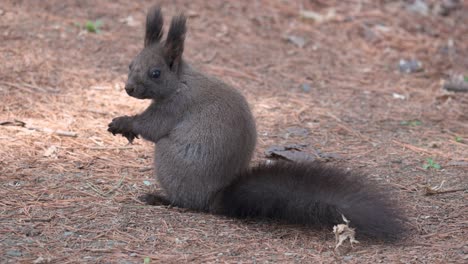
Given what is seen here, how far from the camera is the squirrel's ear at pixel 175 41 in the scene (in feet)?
12.3

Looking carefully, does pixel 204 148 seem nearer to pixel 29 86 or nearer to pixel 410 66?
pixel 29 86

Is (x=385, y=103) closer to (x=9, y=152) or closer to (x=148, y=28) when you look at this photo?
(x=148, y=28)

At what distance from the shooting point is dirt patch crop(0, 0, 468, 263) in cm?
326

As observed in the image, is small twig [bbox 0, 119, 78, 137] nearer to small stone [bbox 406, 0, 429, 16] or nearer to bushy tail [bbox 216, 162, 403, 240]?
bushy tail [bbox 216, 162, 403, 240]

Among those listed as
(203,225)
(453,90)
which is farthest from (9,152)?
(453,90)

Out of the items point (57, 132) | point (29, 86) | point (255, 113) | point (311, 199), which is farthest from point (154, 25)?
point (29, 86)

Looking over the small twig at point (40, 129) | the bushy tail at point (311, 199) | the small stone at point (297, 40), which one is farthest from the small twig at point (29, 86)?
the small stone at point (297, 40)

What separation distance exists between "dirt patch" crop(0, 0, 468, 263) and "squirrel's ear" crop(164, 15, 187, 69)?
0.85m

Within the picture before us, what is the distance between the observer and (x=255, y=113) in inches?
216

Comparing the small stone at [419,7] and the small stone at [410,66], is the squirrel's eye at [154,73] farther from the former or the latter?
the small stone at [419,7]

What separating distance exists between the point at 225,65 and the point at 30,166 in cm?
275

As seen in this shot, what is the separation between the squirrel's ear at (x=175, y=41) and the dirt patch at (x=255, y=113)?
33.6 inches

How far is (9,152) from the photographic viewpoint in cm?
431

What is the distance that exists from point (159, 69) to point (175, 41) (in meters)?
0.19
